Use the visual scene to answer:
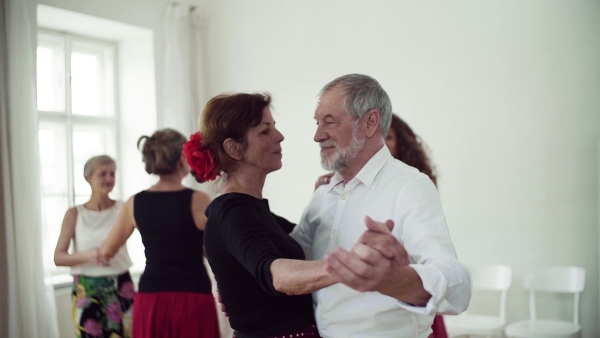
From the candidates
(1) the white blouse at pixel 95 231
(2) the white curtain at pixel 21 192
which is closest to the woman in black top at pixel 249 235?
(1) the white blouse at pixel 95 231

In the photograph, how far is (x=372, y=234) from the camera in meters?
1.13

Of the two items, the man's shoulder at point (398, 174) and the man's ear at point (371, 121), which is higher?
the man's ear at point (371, 121)

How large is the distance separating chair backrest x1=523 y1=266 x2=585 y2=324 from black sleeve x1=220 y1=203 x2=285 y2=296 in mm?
3039

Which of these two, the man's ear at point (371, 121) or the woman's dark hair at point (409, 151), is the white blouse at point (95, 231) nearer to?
the woman's dark hair at point (409, 151)

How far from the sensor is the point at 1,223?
13.9 feet

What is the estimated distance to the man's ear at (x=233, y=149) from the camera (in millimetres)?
1783

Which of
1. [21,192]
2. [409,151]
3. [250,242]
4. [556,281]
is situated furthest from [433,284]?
[21,192]

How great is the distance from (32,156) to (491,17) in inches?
140

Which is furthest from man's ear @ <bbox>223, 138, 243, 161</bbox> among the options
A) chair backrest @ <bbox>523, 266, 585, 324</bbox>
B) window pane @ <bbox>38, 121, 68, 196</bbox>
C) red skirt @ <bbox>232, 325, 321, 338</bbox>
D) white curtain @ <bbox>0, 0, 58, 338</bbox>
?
window pane @ <bbox>38, 121, 68, 196</bbox>

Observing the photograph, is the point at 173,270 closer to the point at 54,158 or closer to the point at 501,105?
the point at 501,105

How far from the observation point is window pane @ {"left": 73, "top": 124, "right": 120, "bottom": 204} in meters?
5.41

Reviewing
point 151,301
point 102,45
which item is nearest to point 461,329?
point 151,301

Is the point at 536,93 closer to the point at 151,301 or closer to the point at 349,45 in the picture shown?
the point at 349,45

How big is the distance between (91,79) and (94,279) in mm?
2969
